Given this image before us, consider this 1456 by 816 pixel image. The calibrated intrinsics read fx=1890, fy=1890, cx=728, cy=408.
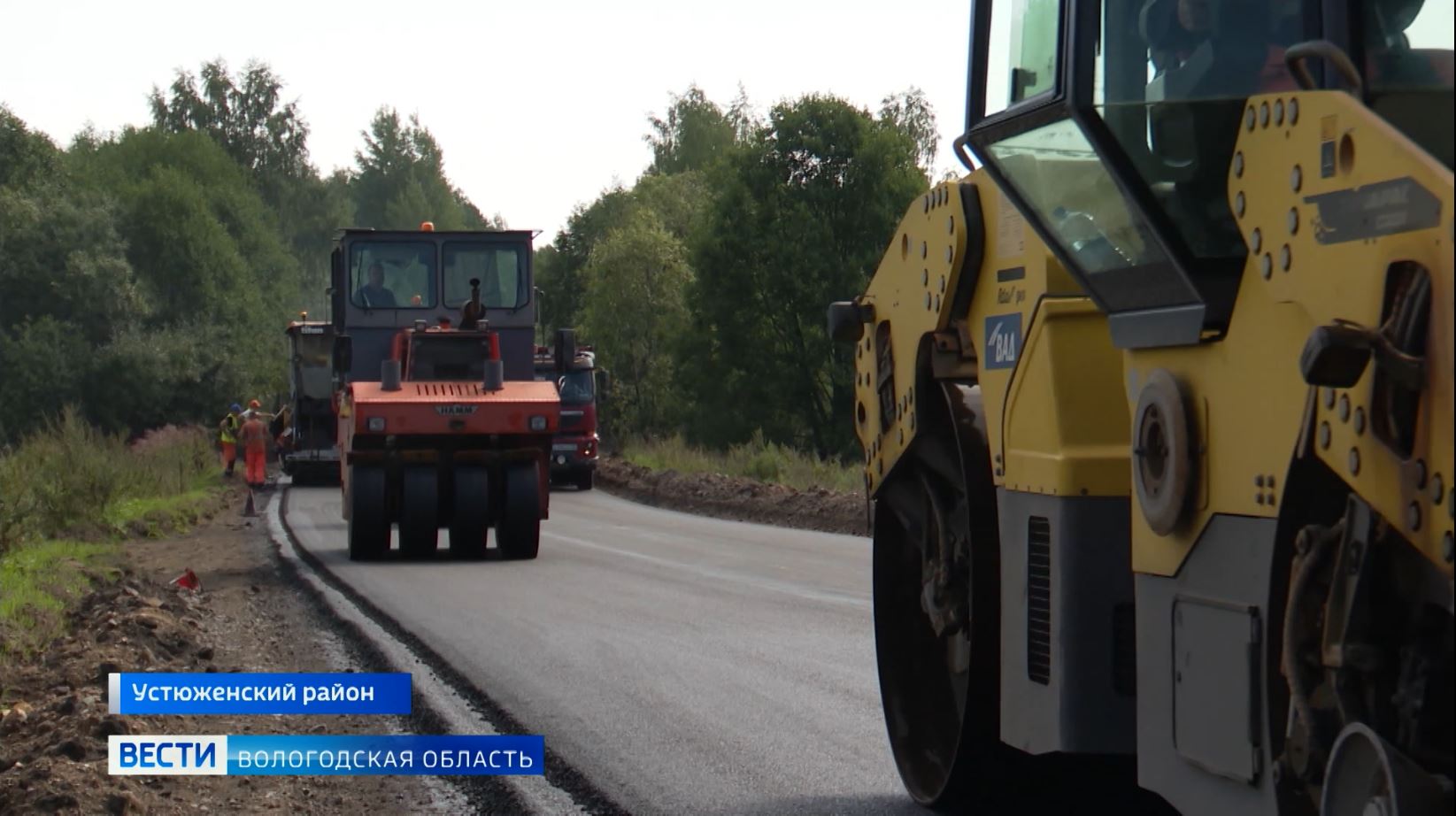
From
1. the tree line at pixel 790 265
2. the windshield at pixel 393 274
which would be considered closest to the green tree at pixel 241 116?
the tree line at pixel 790 265

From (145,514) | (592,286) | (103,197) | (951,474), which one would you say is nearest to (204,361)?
(103,197)

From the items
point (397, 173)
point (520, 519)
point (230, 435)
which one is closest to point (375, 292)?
point (520, 519)

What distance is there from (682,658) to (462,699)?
1.64 meters

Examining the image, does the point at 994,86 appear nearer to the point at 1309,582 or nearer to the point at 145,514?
the point at 1309,582

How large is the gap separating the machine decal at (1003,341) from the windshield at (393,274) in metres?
15.6

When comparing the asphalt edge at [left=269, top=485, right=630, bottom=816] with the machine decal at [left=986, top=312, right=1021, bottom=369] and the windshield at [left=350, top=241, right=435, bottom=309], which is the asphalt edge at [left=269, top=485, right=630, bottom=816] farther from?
the windshield at [left=350, top=241, right=435, bottom=309]

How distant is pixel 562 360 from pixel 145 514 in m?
9.12

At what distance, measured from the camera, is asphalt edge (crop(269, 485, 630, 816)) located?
666 centimetres

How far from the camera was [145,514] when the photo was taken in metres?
25.5

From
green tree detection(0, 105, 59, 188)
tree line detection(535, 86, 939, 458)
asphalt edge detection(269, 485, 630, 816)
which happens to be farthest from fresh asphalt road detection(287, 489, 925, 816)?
green tree detection(0, 105, 59, 188)

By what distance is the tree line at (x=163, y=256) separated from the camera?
6419 cm

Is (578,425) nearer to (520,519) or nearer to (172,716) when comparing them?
(520,519)

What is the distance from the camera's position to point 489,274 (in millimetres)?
20516

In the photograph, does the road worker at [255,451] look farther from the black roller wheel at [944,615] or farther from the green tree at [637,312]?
the green tree at [637,312]
